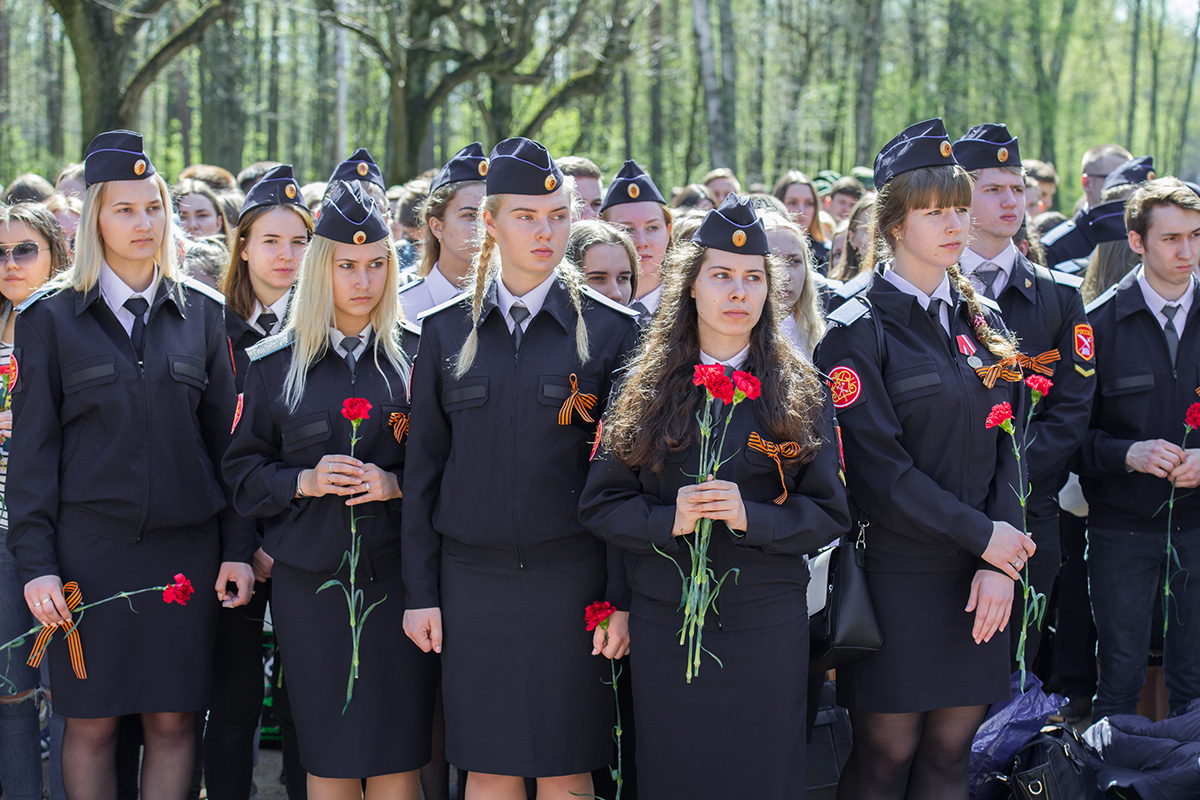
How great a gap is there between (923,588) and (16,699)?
10.7 feet

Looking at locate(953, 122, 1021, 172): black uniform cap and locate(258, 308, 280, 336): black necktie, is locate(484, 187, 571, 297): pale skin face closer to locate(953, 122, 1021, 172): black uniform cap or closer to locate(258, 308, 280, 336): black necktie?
locate(258, 308, 280, 336): black necktie

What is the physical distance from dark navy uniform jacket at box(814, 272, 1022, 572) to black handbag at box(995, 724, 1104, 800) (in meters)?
0.79

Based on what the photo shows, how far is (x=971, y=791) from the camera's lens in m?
3.65

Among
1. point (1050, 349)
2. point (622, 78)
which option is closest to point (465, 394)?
point (1050, 349)

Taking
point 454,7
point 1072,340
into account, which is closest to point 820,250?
point 1072,340

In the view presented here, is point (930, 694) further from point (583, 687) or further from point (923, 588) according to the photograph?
point (583, 687)

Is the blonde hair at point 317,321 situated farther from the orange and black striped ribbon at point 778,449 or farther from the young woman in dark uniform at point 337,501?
the orange and black striped ribbon at point 778,449

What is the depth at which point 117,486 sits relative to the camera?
3553mm

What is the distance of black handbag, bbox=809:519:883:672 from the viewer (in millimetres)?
3162

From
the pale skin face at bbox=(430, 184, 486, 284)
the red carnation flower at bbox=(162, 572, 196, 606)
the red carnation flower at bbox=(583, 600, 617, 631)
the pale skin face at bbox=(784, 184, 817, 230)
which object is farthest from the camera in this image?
Answer: the pale skin face at bbox=(784, 184, 817, 230)

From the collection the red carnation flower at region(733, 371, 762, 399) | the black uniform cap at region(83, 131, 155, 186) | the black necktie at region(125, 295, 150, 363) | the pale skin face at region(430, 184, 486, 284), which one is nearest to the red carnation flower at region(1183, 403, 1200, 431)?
the red carnation flower at region(733, 371, 762, 399)

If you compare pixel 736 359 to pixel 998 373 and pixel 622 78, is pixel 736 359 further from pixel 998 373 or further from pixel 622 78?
pixel 622 78

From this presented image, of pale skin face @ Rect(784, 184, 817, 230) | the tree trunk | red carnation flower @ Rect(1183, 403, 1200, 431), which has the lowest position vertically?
red carnation flower @ Rect(1183, 403, 1200, 431)

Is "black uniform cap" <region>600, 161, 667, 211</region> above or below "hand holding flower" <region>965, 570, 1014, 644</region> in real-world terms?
above
